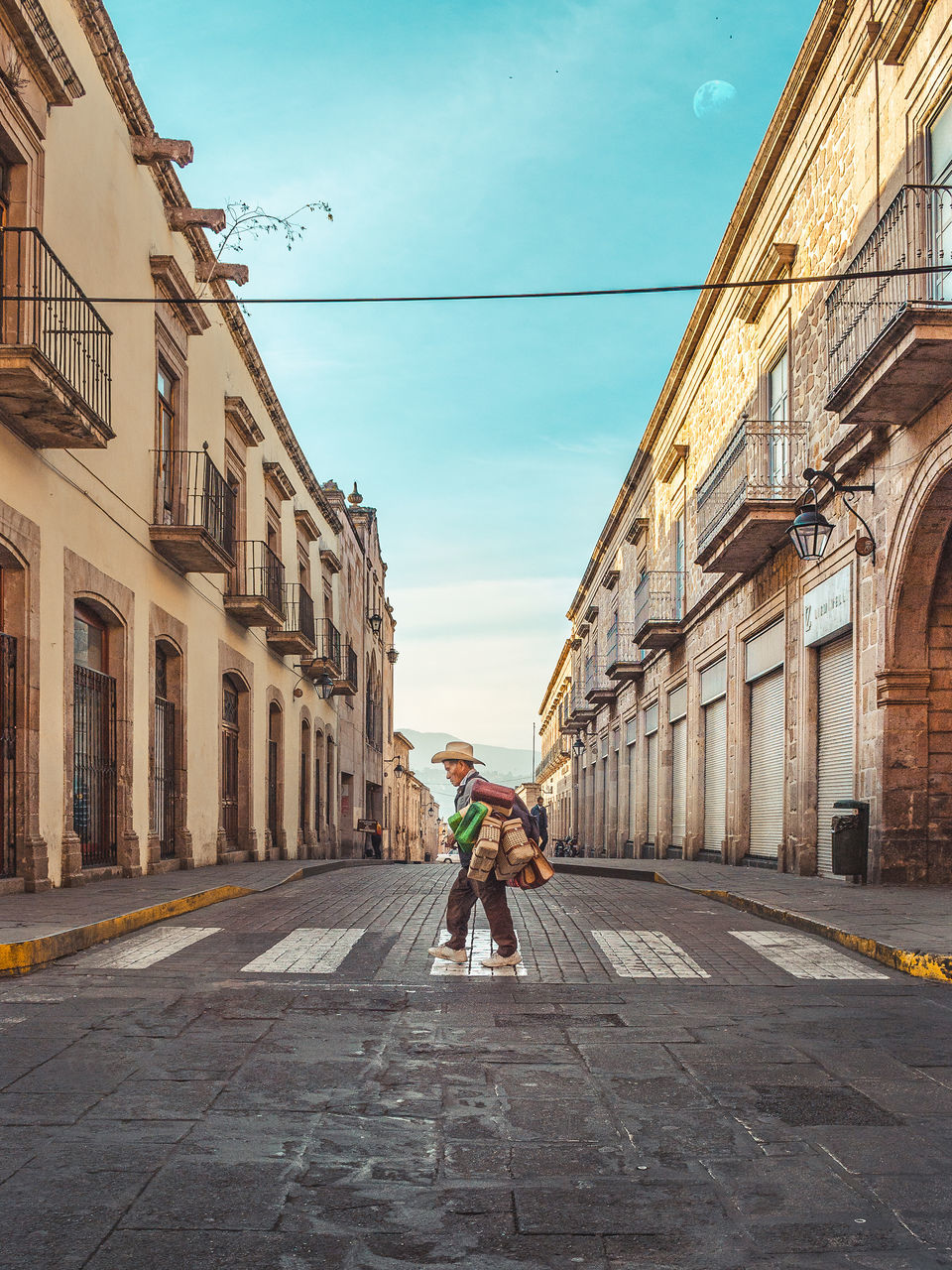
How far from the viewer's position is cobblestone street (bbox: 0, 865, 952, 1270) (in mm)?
3125

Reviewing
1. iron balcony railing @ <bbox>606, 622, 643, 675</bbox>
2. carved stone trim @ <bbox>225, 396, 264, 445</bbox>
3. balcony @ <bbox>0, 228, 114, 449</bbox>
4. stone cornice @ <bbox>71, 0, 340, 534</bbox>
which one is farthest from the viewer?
iron balcony railing @ <bbox>606, 622, 643, 675</bbox>

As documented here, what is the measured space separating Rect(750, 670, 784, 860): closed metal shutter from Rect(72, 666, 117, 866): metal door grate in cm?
893

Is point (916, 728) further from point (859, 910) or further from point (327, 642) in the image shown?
point (327, 642)

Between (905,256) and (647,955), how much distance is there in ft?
22.1

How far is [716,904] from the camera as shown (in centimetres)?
1229

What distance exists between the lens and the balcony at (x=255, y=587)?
20328 millimetres

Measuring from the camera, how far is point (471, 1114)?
4.28 metres

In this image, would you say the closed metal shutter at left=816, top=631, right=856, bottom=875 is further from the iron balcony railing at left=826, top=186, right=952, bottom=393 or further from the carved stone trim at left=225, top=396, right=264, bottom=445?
the carved stone trim at left=225, top=396, right=264, bottom=445

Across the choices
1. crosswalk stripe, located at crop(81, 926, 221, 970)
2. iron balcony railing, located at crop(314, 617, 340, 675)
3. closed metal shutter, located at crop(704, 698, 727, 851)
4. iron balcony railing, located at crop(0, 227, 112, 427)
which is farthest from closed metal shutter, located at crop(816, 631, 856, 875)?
iron balcony railing, located at crop(314, 617, 340, 675)

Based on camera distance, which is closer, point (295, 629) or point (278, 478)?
point (278, 478)

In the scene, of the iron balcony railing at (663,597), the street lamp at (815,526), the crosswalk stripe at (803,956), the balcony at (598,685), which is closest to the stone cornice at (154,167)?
the street lamp at (815,526)

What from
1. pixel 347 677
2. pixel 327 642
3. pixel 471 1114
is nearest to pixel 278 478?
pixel 327 642

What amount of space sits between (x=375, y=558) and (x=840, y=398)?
33231 millimetres

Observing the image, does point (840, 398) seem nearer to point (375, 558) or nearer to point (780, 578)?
point (780, 578)
